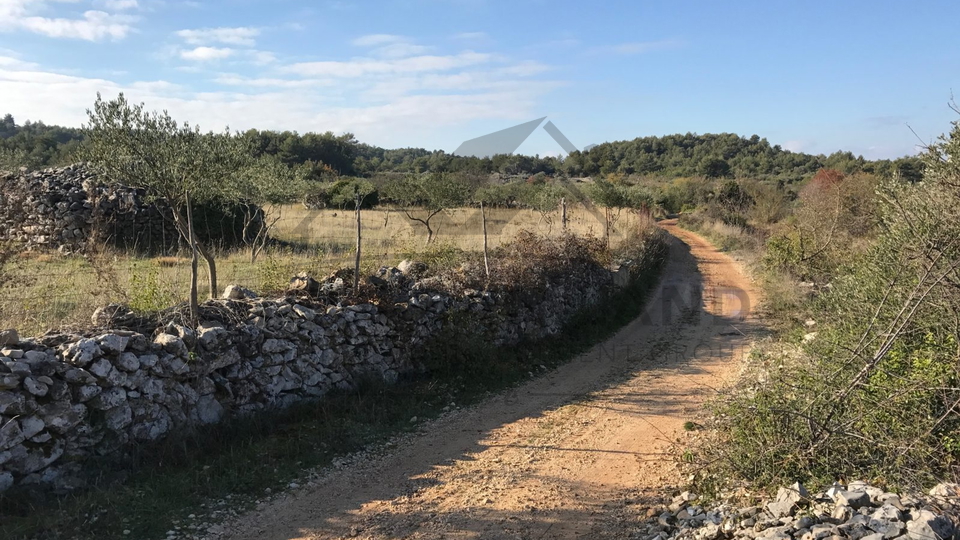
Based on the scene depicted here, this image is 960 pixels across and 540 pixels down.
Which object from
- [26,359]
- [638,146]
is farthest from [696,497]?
[638,146]

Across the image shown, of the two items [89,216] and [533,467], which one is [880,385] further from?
[89,216]

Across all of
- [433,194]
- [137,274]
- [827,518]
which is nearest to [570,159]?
[433,194]

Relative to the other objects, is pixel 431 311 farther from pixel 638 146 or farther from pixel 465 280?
pixel 638 146

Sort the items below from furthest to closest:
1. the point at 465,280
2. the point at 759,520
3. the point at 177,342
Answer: the point at 465,280 → the point at 177,342 → the point at 759,520

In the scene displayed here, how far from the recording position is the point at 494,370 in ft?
32.1

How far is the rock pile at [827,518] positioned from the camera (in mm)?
4062

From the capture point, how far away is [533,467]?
6.51 meters

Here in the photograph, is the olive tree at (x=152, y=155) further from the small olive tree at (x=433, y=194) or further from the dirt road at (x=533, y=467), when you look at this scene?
the small olive tree at (x=433, y=194)

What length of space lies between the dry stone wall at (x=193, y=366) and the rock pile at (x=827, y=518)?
477 centimetres

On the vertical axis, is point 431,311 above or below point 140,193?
below

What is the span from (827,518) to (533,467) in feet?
9.74

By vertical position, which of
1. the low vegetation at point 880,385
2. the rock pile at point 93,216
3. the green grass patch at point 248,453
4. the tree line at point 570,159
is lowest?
the green grass patch at point 248,453

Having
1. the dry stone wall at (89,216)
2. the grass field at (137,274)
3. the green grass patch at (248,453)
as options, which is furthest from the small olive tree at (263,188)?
the green grass patch at (248,453)

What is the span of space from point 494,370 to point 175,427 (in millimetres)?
5011
